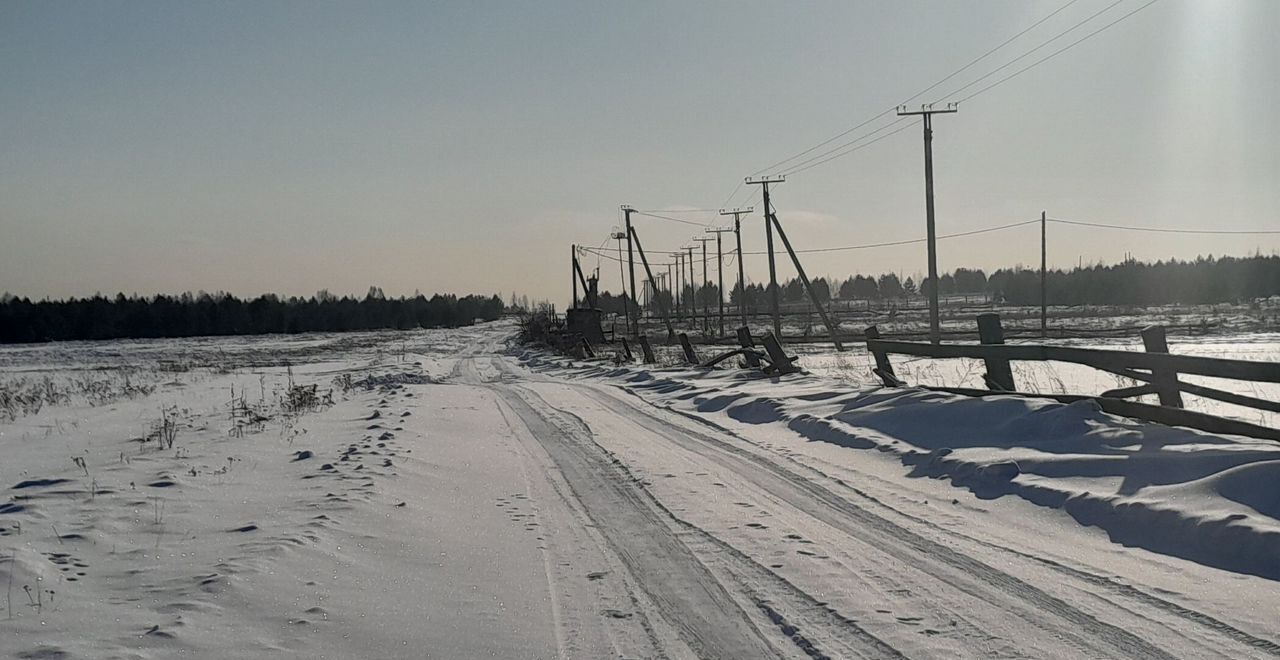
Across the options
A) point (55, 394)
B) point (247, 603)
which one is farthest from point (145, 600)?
point (55, 394)

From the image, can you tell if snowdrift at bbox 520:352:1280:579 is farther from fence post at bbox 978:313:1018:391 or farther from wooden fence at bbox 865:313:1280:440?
fence post at bbox 978:313:1018:391

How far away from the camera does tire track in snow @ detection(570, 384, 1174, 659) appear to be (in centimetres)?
452

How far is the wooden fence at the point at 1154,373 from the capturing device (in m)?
8.32

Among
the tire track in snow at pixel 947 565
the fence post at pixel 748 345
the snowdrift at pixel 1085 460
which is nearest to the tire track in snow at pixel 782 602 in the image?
the tire track in snow at pixel 947 565

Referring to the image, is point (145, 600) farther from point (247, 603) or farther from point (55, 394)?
point (55, 394)

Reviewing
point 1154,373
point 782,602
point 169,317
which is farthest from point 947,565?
point 169,317

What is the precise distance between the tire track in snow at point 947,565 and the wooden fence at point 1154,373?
11.9 ft

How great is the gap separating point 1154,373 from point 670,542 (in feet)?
20.6

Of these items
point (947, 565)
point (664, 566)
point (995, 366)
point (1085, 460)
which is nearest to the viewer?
point (947, 565)

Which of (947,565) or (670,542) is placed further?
(670,542)

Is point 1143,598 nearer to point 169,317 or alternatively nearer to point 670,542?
point 670,542

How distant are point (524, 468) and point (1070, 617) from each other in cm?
659

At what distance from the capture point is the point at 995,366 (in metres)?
13.1

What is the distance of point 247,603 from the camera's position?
5191 millimetres
